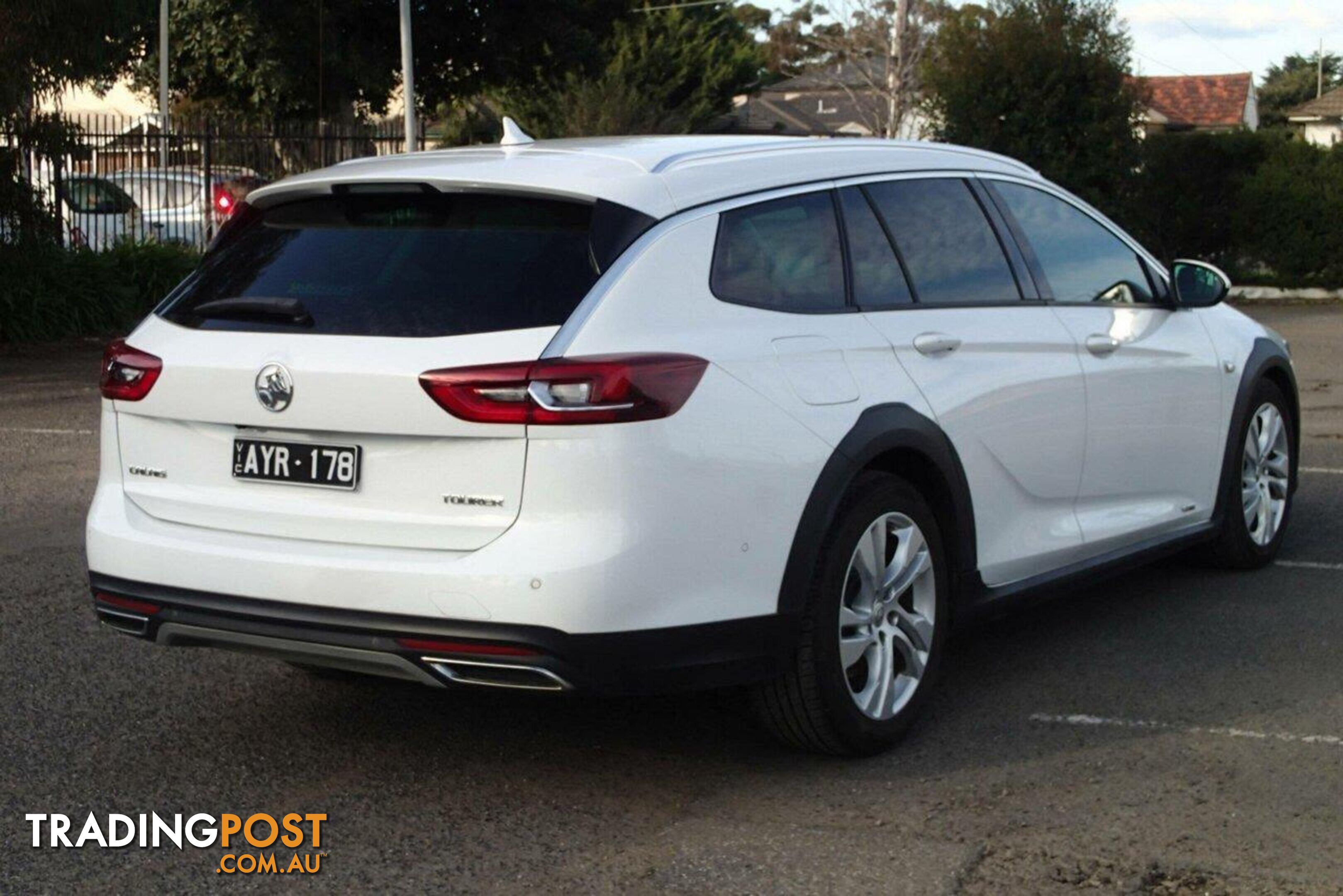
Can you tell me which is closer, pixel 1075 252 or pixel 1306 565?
pixel 1075 252

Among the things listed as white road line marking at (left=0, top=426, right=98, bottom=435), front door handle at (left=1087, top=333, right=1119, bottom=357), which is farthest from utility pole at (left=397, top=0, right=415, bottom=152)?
front door handle at (left=1087, top=333, right=1119, bottom=357)

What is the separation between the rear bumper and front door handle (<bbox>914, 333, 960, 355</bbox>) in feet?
3.47

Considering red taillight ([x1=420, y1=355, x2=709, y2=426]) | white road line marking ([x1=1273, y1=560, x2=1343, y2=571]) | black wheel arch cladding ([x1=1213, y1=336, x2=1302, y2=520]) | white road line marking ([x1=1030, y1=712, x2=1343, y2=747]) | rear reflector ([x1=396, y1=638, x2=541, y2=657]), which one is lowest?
white road line marking ([x1=1273, y1=560, x2=1343, y2=571])

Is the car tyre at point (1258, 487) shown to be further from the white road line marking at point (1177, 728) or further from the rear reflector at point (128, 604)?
the rear reflector at point (128, 604)

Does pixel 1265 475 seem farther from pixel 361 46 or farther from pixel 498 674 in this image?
pixel 361 46

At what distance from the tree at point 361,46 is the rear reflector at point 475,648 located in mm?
33210

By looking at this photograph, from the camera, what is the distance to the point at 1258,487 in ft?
25.0

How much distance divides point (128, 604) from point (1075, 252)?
341cm

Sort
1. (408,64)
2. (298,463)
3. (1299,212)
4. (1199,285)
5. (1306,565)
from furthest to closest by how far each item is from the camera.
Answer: (408,64) < (1299,212) < (1306,565) < (1199,285) < (298,463)

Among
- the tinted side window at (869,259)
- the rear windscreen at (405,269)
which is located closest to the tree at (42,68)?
the rear windscreen at (405,269)

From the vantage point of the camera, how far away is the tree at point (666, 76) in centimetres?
4000

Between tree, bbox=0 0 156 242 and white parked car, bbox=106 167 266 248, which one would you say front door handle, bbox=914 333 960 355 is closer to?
tree, bbox=0 0 156 242

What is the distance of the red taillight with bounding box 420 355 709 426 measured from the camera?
14.5 ft

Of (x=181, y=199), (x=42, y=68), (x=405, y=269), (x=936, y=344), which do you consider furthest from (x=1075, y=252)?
(x=181, y=199)
